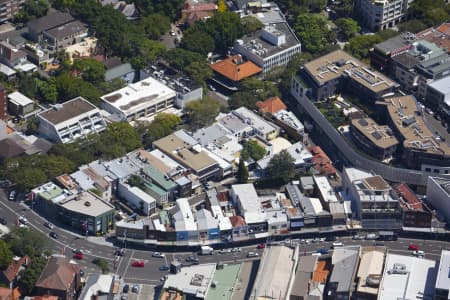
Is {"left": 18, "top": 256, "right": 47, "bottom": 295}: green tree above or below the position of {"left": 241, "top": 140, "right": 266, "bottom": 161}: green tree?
above

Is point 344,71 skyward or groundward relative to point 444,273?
skyward

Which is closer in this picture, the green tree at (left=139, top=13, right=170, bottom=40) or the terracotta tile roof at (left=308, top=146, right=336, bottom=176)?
the terracotta tile roof at (left=308, top=146, right=336, bottom=176)

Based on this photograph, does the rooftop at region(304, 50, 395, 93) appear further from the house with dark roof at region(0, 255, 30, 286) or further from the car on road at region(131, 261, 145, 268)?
the house with dark roof at region(0, 255, 30, 286)

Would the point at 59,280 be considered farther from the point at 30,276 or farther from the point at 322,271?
the point at 322,271

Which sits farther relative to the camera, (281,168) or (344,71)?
(344,71)

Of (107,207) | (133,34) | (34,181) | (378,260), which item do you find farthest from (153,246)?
(133,34)

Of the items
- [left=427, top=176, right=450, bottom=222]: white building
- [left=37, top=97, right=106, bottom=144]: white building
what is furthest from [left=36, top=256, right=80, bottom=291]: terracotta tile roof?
[left=427, top=176, right=450, bottom=222]: white building

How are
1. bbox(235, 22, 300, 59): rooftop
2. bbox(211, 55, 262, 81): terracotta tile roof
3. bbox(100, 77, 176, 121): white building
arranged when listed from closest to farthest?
bbox(100, 77, 176, 121): white building → bbox(211, 55, 262, 81): terracotta tile roof → bbox(235, 22, 300, 59): rooftop

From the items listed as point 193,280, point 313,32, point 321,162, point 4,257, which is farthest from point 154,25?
point 193,280
